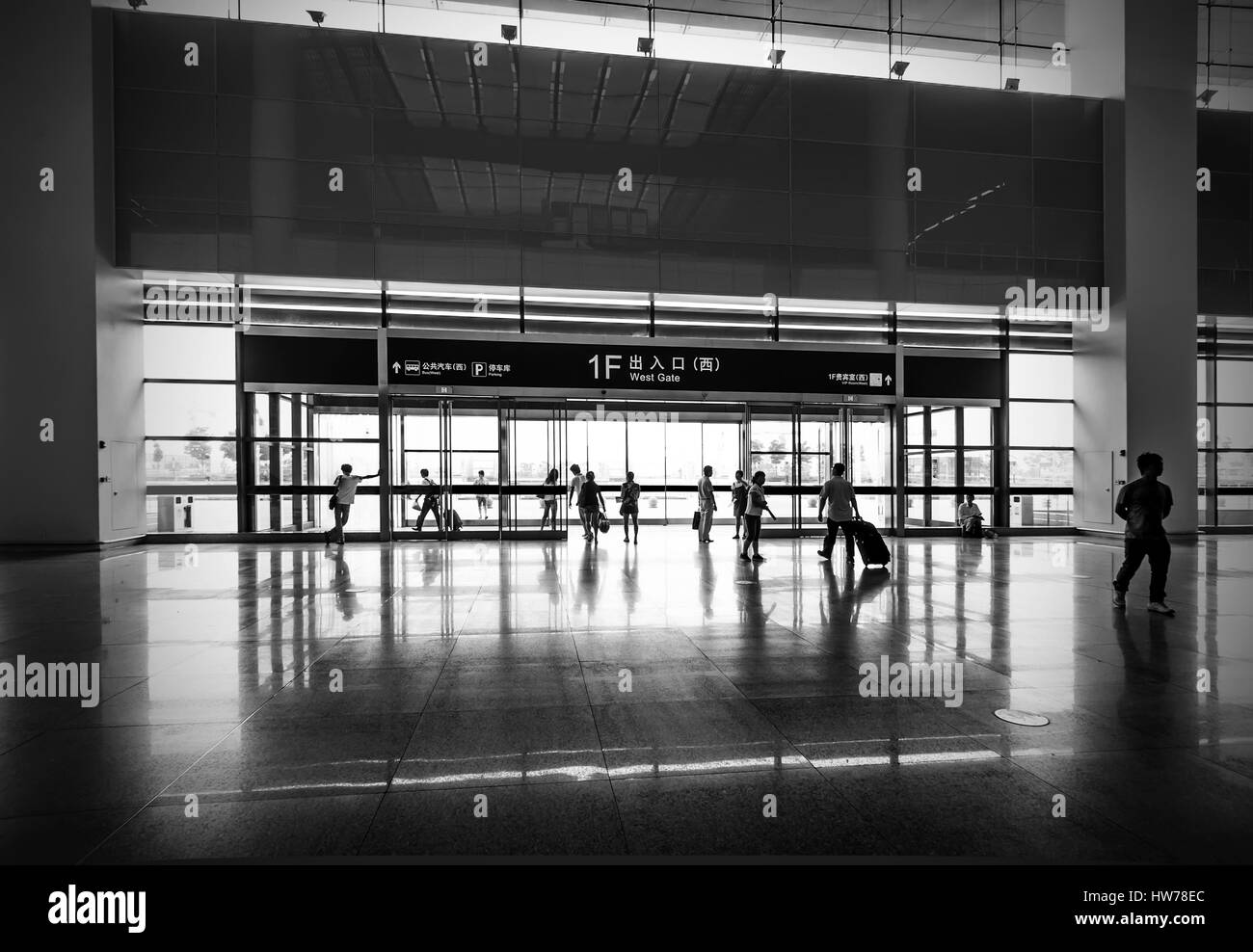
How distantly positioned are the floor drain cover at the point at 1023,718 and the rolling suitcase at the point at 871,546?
740cm

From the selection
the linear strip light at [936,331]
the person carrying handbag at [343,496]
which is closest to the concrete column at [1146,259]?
the linear strip light at [936,331]

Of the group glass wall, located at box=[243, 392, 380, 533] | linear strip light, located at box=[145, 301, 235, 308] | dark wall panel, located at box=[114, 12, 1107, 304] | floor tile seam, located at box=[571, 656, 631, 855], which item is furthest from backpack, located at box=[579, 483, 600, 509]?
floor tile seam, located at box=[571, 656, 631, 855]

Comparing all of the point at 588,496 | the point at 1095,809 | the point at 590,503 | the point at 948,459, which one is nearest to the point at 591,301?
the point at 588,496

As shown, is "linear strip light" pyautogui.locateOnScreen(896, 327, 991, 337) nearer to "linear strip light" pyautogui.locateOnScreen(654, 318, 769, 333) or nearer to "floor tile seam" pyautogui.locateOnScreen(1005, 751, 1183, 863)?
"linear strip light" pyautogui.locateOnScreen(654, 318, 769, 333)

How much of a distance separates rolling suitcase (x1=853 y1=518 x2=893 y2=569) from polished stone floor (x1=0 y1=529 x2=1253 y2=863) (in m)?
2.77

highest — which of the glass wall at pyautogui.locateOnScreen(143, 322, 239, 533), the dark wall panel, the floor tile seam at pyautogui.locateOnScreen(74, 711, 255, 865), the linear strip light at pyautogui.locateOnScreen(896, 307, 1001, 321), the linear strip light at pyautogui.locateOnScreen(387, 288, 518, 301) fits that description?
the dark wall panel

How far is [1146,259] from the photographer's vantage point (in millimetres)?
17703

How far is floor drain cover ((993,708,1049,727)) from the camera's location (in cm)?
435

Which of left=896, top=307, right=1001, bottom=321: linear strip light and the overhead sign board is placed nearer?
the overhead sign board

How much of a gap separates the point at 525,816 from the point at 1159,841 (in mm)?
2775

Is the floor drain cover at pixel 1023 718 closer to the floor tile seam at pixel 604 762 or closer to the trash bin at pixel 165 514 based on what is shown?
the floor tile seam at pixel 604 762

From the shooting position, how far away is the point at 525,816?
318 cm

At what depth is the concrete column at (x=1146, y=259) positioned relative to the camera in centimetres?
1736

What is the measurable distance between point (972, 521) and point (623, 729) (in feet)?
55.3
